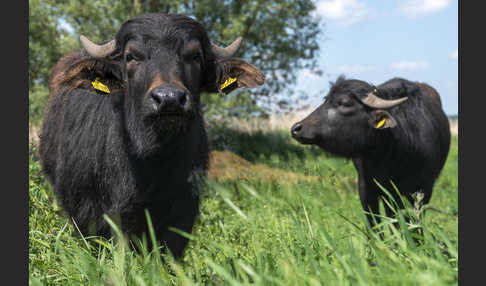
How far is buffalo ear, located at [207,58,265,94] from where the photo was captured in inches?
145

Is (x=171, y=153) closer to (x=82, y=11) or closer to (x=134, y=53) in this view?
(x=134, y=53)

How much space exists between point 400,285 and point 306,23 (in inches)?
611

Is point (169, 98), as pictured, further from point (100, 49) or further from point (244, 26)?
point (244, 26)

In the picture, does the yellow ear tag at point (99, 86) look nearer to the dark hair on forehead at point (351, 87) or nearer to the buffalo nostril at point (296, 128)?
the buffalo nostril at point (296, 128)

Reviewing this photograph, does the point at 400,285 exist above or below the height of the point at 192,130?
below

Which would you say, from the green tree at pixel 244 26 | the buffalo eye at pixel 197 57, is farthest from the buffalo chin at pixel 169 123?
the green tree at pixel 244 26

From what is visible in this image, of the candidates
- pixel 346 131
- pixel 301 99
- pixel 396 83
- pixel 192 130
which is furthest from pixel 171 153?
pixel 301 99

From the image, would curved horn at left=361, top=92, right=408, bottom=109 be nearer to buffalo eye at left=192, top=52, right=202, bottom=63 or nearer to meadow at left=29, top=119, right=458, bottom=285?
meadow at left=29, top=119, right=458, bottom=285

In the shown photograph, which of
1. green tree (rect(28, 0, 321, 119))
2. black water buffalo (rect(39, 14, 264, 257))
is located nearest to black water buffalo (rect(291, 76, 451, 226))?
black water buffalo (rect(39, 14, 264, 257))

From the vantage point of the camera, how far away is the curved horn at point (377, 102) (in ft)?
17.9

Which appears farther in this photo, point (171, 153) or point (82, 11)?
point (82, 11)

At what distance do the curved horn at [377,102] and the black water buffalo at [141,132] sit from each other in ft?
7.72

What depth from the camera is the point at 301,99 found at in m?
16.2

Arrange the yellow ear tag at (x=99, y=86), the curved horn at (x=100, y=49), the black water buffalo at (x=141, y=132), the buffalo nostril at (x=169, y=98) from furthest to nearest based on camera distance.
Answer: the curved horn at (x=100, y=49) < the yellow ear tag at (x=99, y=86) < the black water buffalo at (x=141, y=132) < the buffalo nostril at (x=169, y=98)
